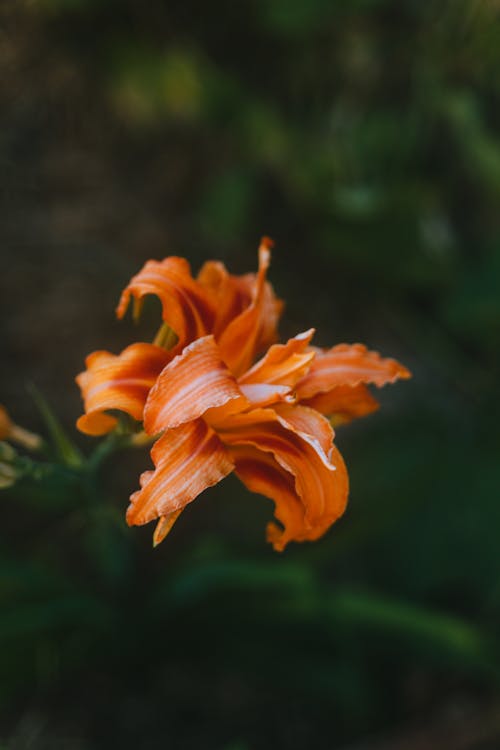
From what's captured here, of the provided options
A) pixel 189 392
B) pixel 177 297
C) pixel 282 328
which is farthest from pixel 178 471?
pixel 282 328

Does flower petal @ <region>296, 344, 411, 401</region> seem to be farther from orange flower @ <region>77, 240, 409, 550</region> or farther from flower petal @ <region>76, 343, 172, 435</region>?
flower petal @ <region>76, 343, 172, 435</region>

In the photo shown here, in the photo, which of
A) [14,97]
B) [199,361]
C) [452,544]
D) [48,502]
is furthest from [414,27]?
[199,361]

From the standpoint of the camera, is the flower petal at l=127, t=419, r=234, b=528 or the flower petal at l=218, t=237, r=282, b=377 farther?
the flower petal at l=218, t=237, r=282, b=377

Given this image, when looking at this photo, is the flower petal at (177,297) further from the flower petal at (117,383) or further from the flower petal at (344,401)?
the flower petal at (344,401)

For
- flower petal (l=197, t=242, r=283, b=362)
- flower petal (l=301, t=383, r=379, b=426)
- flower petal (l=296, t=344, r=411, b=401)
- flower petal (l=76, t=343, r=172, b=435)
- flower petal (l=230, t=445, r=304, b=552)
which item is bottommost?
flower petal (l=230, t=445, r=304, b=552)

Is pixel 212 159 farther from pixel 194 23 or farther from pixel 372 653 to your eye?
pixel 372 653

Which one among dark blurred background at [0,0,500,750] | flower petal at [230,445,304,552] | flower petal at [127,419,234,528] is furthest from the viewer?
dark blurred background at [0,0,500,750]

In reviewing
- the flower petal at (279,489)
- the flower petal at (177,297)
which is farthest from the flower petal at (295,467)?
the flower petal at (177,297)

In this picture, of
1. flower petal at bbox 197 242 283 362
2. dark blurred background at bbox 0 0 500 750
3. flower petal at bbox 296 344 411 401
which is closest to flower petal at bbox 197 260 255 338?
flower petal at bbox 197 242 283 362
